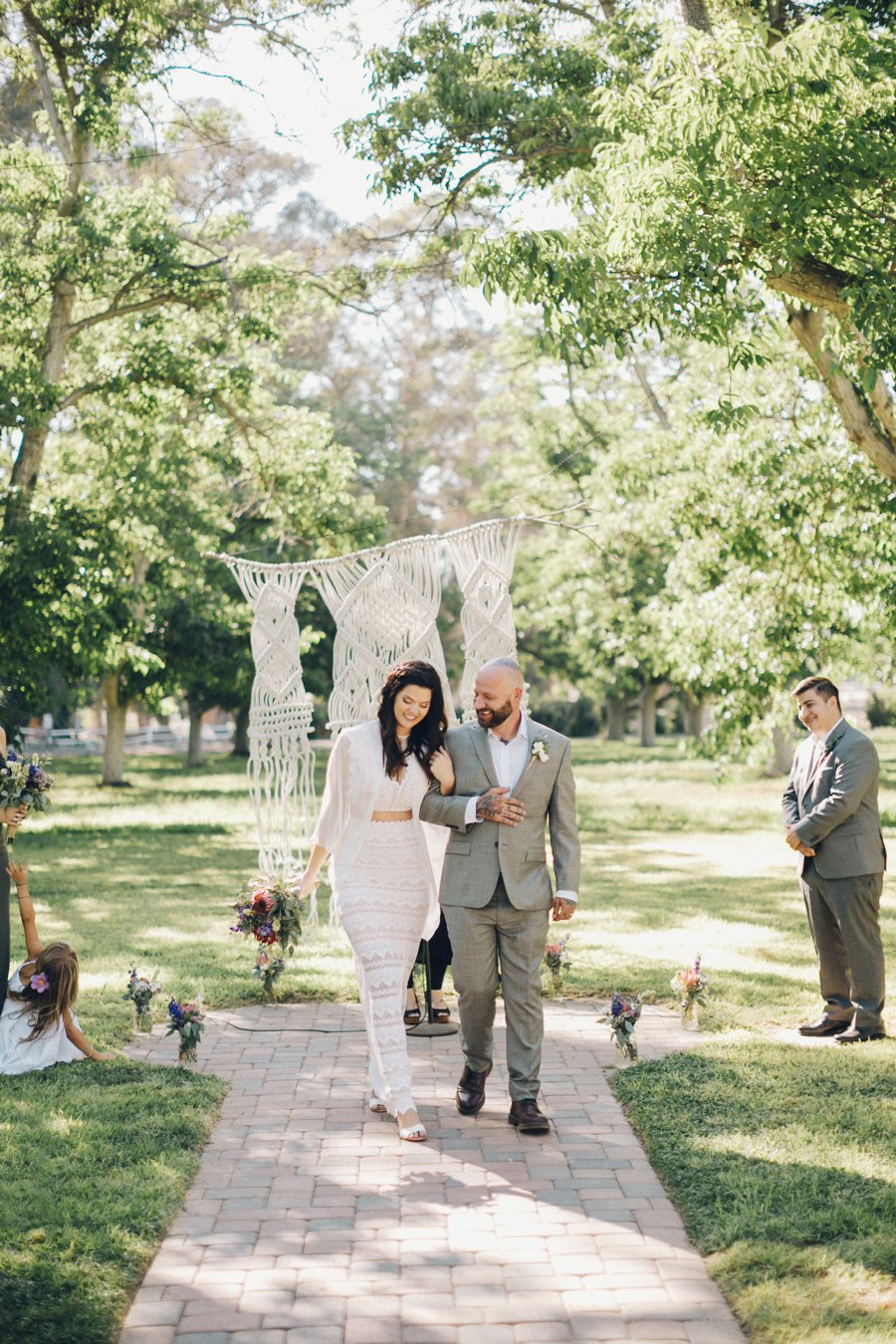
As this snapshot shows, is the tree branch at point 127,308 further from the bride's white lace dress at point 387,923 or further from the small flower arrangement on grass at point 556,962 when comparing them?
the bride's white lace dress at point 387,923

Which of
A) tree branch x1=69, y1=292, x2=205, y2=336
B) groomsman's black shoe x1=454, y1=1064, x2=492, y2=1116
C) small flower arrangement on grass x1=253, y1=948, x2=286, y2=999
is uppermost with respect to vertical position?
tree branch x1=69, y1=292, x2=205, y2=336

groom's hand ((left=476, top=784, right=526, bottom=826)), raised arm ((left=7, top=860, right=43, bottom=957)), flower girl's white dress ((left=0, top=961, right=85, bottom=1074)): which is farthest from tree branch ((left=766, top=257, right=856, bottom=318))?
flower girl's white dress ((left=0, top=961, right=85, bottom=1074))

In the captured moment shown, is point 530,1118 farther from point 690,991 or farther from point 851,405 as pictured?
point 851,405

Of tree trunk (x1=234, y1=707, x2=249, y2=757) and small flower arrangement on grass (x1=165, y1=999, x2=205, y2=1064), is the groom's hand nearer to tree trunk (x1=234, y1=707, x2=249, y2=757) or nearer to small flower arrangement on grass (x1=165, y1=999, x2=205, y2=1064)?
small flower arrangement on grass (x1=165, y1=999, x2=205, y2=1064)

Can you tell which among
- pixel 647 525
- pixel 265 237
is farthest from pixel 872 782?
pixel 265 237

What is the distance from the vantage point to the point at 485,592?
980 centimetres

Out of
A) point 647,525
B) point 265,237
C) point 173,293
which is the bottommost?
point 647,525

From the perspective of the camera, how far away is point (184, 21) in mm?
16844

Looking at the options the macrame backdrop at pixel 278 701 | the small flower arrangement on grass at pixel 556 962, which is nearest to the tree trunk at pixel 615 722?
the macrame backdrop at pixel 278 701

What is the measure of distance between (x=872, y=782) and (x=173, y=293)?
13.6m

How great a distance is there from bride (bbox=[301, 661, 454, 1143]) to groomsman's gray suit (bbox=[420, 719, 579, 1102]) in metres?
0.12

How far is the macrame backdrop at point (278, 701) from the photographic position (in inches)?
417

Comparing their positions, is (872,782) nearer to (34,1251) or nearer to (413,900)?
(413,900)

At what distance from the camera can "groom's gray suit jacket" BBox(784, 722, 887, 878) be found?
7074 millimetres
